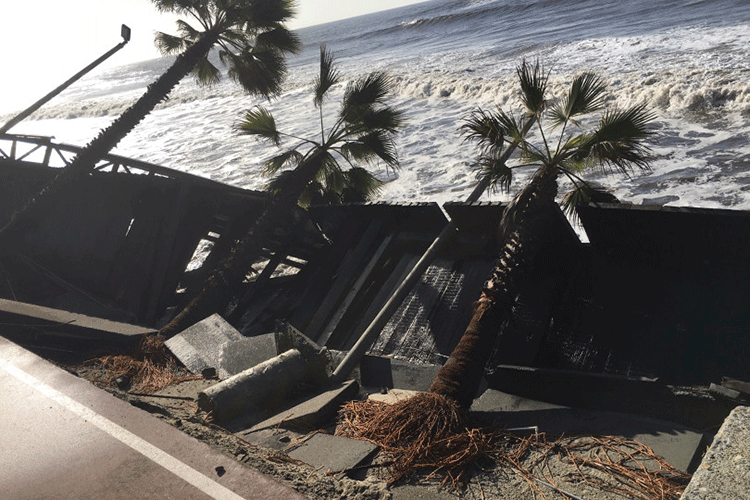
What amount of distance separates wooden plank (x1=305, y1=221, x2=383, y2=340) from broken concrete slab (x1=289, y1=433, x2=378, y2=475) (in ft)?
16.5

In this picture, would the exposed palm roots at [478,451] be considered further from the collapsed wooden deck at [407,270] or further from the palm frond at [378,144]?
the palm frond at [378,144]

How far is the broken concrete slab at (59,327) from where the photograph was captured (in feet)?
26.2

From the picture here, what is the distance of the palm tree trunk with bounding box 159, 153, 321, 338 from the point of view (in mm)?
10797

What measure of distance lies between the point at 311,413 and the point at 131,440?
171cm

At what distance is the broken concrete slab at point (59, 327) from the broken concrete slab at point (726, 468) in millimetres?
7036

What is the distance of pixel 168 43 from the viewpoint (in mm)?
17484

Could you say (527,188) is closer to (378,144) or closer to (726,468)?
(378,144)

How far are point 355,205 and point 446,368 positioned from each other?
5.55 metres

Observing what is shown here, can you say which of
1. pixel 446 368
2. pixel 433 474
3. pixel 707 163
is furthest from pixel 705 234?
pixel 707 163

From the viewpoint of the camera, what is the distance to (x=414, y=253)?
10961mm

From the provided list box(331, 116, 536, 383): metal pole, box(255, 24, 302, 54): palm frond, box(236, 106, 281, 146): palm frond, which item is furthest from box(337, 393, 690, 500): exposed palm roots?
box(255, 24, 302, 54): palm frond

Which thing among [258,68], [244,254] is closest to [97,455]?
[244,254]

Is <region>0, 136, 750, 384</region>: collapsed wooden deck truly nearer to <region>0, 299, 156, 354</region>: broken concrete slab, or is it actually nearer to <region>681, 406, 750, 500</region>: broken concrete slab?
<region>0, 299, 156, 354</region>: broken concrete slab

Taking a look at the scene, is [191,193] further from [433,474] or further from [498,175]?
Answer: [433,474]
